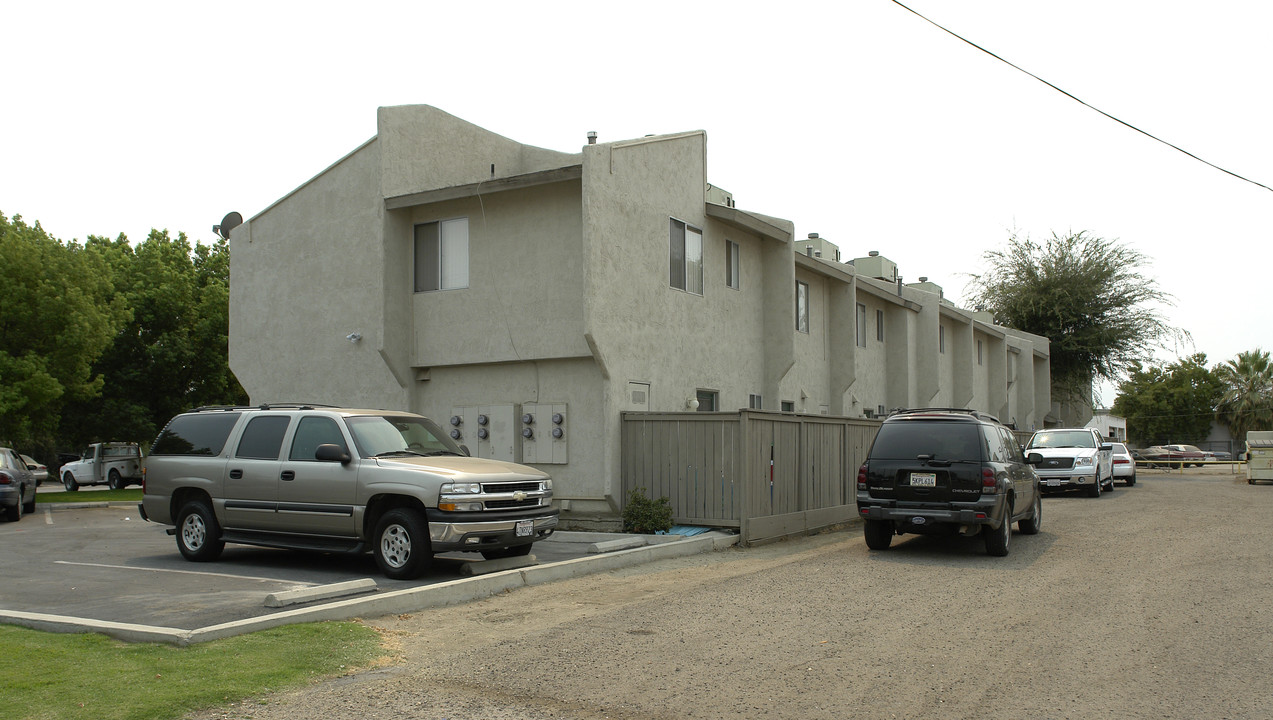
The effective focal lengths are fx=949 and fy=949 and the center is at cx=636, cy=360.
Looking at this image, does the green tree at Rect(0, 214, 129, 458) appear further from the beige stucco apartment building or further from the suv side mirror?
the suv side mirror

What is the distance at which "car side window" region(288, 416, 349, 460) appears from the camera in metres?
11.1

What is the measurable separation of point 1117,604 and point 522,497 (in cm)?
618

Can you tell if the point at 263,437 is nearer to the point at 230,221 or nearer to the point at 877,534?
the point at 877,534

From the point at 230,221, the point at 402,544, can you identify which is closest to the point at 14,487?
the point at 230,221

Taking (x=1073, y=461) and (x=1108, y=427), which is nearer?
(x=1073, y=461)

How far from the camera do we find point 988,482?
12062 millimetres

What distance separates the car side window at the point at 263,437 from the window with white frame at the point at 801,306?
43.3 ft

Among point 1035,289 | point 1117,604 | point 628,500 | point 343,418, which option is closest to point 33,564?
point 343,418

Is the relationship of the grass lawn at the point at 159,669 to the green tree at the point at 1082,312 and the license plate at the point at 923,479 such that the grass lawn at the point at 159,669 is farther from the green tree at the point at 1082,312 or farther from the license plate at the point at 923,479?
the green tree at the point at 1082,312

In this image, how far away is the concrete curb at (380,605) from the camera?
733 centimetres

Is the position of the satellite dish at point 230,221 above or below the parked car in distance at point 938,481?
above

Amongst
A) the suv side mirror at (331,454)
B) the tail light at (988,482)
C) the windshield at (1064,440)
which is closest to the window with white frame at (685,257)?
the tail light at (988,482)

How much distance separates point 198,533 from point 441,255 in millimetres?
6828

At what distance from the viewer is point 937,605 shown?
8969mm
